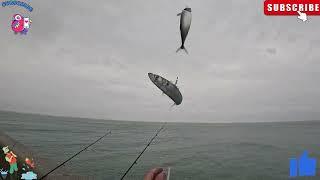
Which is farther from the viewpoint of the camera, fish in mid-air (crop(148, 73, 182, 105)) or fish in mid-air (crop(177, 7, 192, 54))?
fish in mid-air (crop(148, 73, 182, 105))

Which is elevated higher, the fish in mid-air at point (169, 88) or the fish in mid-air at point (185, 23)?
the fish in mid-air at point (185, 23)

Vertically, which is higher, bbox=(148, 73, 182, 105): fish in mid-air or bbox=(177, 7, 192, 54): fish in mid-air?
bbox=(177, 7, 192, 54): fish in mid-air

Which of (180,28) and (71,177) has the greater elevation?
(180,28)

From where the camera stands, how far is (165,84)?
627cm

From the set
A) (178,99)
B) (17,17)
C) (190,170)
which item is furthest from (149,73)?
(190,170)

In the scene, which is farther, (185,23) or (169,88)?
(169,88)

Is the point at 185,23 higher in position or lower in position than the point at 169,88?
higher

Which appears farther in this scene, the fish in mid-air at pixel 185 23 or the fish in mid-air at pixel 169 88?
the fish in mid-air at pixel 169 88

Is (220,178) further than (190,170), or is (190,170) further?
(190,170)

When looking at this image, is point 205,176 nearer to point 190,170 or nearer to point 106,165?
point 190,170

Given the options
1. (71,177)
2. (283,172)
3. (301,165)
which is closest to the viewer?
(301,165)

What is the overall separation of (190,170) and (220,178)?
19.6 ft

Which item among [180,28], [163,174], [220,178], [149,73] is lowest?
[163,174]

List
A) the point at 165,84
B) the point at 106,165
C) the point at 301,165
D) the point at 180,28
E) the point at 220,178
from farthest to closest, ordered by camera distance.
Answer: the point at 106,165
the point at 220,178
the point at 301,165
the point at 165,84
the point at 180,28
